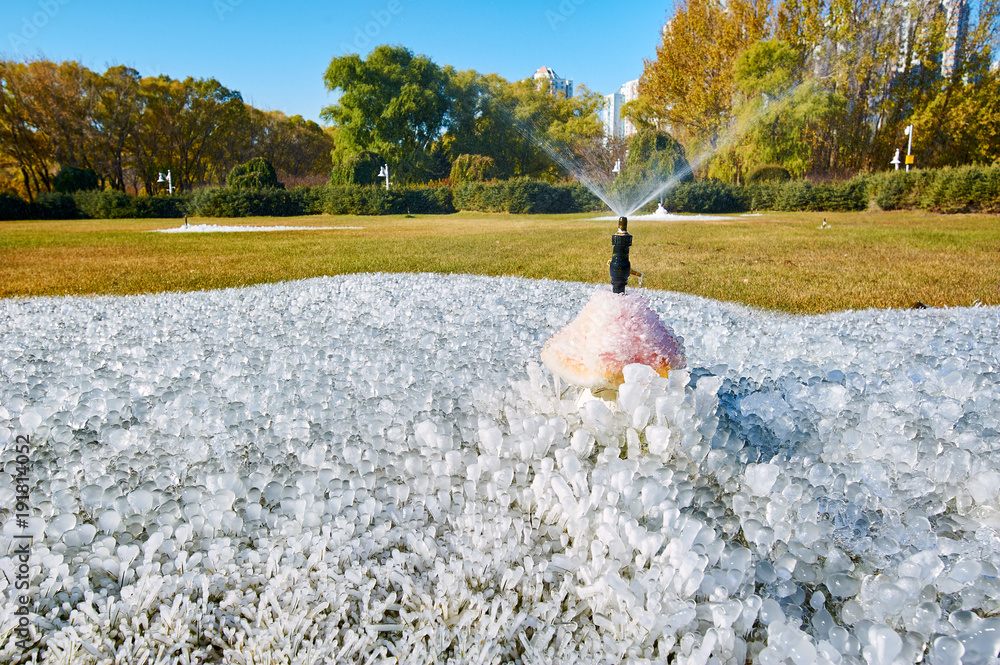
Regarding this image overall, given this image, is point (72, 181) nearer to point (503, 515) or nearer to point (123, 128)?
point (123, 128)

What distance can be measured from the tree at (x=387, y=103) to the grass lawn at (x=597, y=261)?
2858 cm

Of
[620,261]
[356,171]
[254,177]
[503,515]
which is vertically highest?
[356,171]

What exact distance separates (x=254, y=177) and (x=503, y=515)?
23.2 m

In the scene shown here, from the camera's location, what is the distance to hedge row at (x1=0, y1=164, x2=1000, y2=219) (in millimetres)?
19078

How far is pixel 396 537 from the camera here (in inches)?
59.6

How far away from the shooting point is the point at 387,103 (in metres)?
38.6

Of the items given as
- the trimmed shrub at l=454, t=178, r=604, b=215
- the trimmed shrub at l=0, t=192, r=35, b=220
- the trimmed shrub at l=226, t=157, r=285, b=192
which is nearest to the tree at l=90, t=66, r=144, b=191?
the trimmed shrub at l=0, t=192, r=35, b=220

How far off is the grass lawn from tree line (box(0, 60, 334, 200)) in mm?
22696

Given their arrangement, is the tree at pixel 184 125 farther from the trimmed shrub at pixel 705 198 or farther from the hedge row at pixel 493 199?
the trimmed shrub at pixel 705 198

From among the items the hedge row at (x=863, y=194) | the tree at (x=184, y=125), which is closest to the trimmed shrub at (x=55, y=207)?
the tree at (x=184, y=125)

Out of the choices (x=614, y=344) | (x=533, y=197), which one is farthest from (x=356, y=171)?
(x=614, y=344)

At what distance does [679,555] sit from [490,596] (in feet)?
1.47

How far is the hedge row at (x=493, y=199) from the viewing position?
1908 cm

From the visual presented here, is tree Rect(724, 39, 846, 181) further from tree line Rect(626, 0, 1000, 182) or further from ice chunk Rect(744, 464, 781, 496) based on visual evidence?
ice chunk Rect(744, 464, 781, 496)
